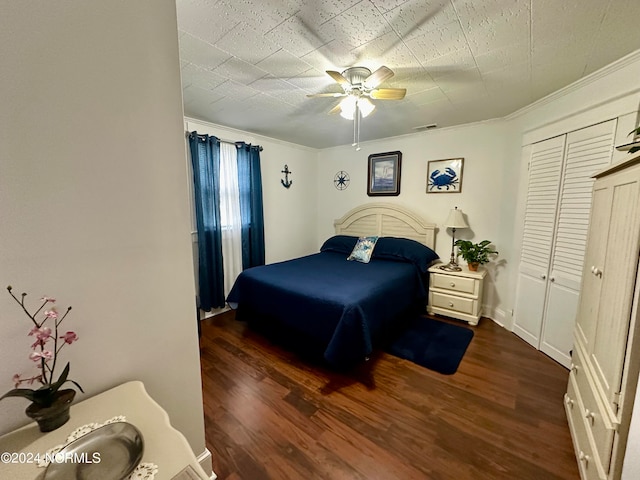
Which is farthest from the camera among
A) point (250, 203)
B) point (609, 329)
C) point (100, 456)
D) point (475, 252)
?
point (250, 203)

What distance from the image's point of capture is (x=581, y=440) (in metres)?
1.33

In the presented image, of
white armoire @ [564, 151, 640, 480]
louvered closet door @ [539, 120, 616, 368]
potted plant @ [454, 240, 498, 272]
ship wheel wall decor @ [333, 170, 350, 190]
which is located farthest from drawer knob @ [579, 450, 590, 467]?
ship wheel wall decor @ [333, 170, 350, 190]

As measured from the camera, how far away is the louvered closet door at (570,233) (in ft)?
6.39

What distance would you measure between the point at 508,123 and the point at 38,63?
3728mm

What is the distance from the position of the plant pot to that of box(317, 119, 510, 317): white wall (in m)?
3.27

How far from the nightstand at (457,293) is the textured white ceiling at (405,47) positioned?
71.7 inches

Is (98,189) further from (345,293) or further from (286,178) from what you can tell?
(286,178)

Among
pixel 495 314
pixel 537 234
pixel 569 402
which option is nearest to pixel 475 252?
pixel 537 234

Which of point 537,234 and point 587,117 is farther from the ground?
point 587,117

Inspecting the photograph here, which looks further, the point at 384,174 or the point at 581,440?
the point at 384,174

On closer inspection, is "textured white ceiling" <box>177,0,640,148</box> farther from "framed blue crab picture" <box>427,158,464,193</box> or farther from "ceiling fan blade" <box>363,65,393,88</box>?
"framed blue crab picture" <box>427,158,464,193</box>

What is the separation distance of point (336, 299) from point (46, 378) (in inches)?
65.1

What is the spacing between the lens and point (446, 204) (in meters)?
3.39

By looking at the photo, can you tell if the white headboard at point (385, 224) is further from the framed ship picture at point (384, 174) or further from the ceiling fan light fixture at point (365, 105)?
the ceiling fan light fixture at point (365, 105)
